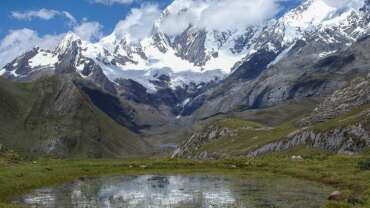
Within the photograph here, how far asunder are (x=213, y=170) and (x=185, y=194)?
47302 millimetres

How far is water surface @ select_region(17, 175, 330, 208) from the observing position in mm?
71250

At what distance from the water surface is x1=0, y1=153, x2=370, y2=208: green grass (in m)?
3.18

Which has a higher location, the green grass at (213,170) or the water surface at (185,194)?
the green grass at (213,170)

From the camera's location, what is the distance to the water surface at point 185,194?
71.2m

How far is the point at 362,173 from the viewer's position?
88188 mm

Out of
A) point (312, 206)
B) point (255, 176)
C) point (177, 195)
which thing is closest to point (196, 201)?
point (177, 195)

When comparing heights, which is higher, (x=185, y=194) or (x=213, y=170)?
(x=213, y=170)

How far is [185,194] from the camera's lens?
83.1m

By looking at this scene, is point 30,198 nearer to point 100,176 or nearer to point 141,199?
point 141,199

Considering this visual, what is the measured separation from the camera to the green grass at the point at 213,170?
78.7m

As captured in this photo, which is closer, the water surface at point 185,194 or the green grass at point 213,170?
the water surface at point 185,194

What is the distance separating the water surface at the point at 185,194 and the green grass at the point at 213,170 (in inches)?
125

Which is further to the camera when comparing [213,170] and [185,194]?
[213,170]

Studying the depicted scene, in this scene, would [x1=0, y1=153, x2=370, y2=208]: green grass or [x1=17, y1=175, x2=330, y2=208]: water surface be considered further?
[x1=0, y1=153, x2=370, y2=208]: green grass
